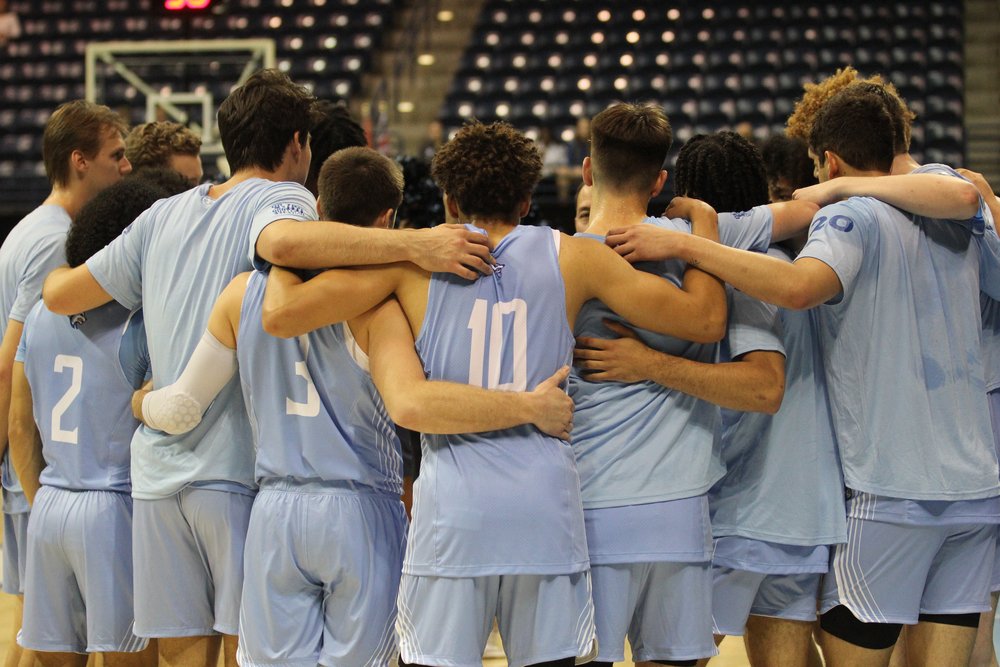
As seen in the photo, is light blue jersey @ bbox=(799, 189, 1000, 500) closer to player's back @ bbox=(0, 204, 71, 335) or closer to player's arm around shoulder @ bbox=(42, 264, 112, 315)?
player's arm around shoulder @ bbox=(42, 264, 112, 315)

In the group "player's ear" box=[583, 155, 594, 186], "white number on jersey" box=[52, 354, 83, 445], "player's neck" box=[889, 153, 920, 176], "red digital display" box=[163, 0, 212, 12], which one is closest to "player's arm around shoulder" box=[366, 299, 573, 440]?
"player's ear" box=[583, 155, 594, 186]

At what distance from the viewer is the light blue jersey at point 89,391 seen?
338 centimetres

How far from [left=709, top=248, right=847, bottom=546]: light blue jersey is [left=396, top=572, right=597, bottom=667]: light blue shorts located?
0.66 meters

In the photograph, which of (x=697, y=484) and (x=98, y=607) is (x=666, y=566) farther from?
(x=98, y=607)

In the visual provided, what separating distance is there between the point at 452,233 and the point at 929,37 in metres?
13.4

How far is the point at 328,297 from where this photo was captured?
2.73 meters

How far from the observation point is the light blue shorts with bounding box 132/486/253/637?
9.95ft

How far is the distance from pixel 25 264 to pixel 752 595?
2.66m

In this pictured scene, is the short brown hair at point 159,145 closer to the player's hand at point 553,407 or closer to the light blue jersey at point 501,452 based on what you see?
the light blue jersey at point 501,452

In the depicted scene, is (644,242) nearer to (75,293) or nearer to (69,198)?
(75,293)

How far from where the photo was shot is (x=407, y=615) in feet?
8.75

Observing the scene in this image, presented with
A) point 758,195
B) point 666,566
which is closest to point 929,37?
point 758,195

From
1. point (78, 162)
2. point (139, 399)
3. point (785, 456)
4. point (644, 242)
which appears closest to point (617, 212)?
point (644, 242)

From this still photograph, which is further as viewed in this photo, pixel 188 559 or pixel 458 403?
pixel 188 559
